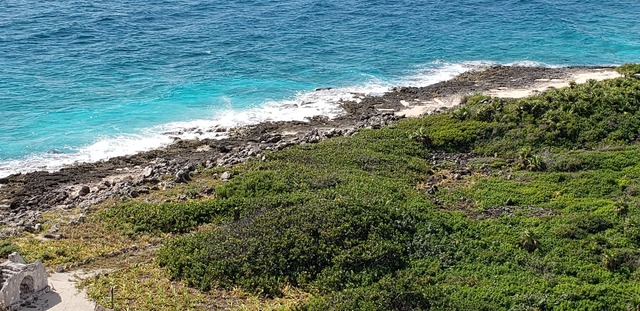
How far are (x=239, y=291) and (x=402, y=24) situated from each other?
6178 centimetres

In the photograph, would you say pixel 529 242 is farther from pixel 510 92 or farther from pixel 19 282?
pixel 510 92

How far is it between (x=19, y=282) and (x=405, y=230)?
1696 cm

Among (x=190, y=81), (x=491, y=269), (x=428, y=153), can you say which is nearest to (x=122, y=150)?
(x=190, y=81)

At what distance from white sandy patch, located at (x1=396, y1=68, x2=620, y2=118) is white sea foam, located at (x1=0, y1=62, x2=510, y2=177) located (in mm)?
5636

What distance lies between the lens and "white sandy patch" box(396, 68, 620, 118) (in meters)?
55.7

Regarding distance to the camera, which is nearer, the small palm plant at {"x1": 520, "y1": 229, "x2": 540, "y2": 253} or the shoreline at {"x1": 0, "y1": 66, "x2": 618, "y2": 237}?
the small palm plant at {"x1": 520, "y1": 229, "x2": 540, "y2": 253}

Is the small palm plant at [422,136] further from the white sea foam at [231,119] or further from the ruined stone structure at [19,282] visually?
the ruined stone structure at [19,282]

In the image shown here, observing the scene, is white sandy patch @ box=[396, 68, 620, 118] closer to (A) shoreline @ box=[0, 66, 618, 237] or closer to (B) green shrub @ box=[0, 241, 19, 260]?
(A) shoreline @ box=[0, 66, 618, 237]

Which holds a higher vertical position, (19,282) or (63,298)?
(19,282)

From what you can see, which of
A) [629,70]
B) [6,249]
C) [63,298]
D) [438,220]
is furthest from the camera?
[629,70]

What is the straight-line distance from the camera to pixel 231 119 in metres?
55.7

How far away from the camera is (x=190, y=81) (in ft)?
208

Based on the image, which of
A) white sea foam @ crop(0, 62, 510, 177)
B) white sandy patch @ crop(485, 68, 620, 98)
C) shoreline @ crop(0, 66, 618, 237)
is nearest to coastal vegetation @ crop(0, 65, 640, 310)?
shoreline @ crop(0, 66, 618, 237)

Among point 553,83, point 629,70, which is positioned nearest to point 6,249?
point 553,83
